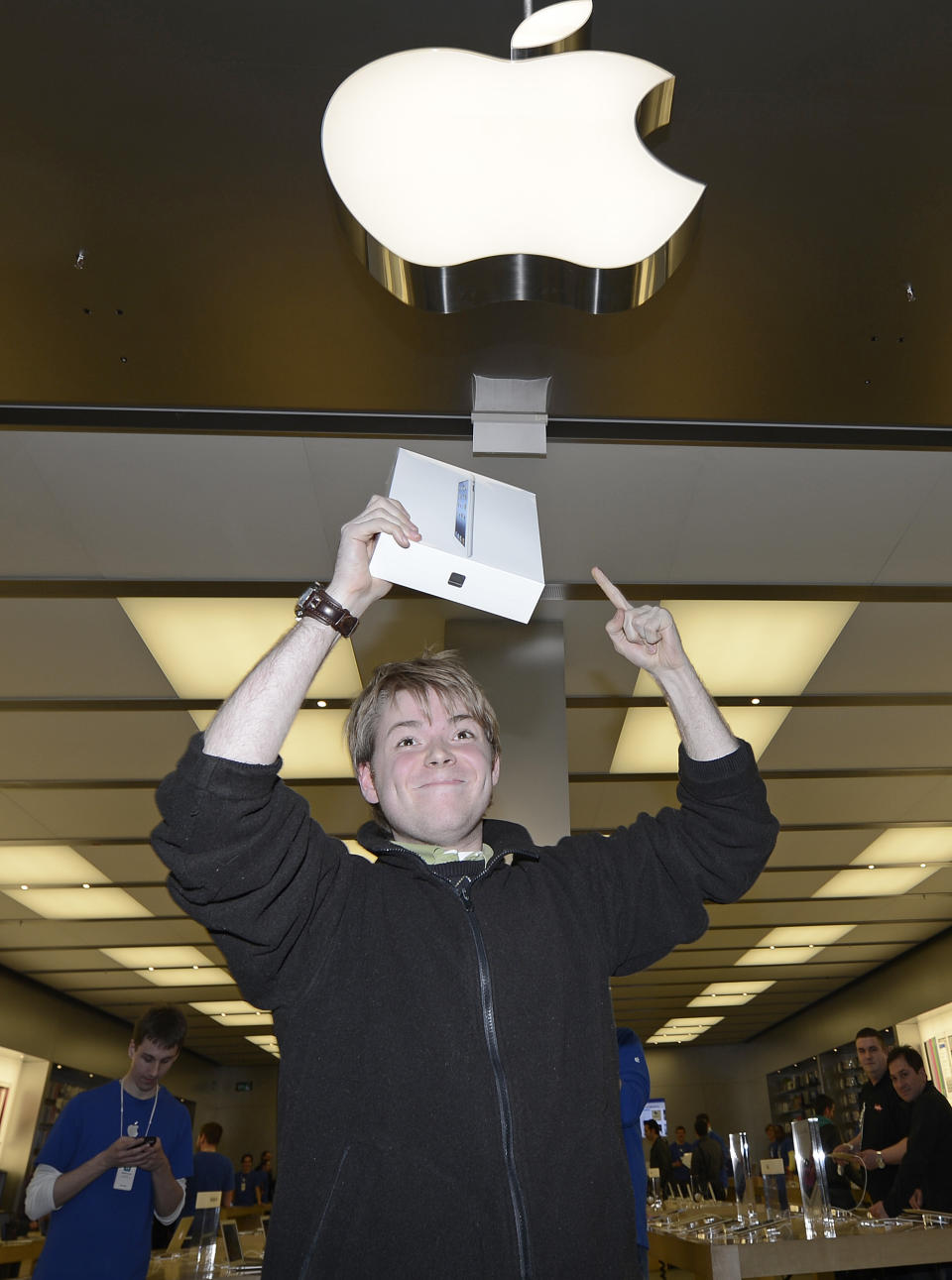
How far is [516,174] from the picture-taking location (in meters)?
1.46

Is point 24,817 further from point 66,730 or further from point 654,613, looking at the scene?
point 654,613

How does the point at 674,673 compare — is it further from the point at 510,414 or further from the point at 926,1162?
the point at 926,1162

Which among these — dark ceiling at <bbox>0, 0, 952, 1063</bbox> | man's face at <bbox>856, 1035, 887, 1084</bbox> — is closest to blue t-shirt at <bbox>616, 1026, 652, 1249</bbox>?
dark ceiling at <bbox>0, 0, 952, 1063</bbox>

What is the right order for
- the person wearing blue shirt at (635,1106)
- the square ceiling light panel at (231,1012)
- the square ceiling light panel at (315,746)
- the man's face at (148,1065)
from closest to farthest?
A: the person wearing blue shirt at (635,1106), the man's face at (148,1065), the square ceiling light panel at (315,746), the square ceiling light panel at (231,1012)

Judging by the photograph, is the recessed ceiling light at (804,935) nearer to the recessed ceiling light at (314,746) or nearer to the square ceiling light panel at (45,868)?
the recessed ceiling light at (314,746)

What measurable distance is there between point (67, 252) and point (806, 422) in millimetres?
2003

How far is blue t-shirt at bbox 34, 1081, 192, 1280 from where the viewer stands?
243 centimetres

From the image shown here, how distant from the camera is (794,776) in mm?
5961

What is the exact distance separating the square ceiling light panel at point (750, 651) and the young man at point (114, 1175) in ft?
8.44

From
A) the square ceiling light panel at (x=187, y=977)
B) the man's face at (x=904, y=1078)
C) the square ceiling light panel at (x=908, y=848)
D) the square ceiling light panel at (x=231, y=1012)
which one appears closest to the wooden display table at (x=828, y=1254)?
the man's face at (x=904, y=1078)

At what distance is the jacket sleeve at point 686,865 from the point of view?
4.26ft

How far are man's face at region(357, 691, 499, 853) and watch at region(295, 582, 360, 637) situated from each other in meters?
0.24

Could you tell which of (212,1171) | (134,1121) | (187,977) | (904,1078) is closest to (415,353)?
(134,1121)

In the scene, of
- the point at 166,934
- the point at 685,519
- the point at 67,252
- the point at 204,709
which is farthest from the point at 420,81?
the point at 166,934
